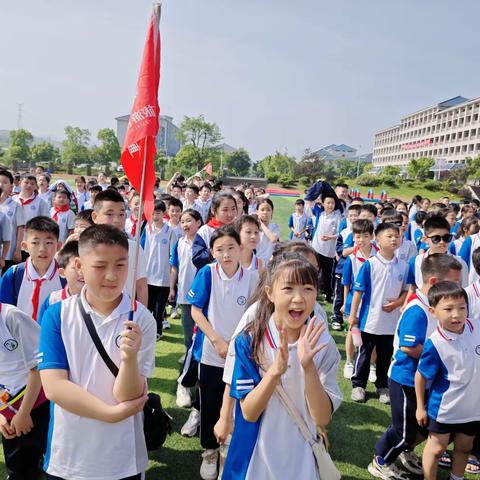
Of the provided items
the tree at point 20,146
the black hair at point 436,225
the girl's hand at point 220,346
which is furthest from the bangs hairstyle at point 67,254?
the tree at point 20,146

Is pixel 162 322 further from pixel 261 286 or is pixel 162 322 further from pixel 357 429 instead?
pixel 261 286

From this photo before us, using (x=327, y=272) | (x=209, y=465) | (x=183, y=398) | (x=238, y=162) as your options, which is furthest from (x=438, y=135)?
(x=209, y=465)

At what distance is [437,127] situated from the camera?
285 feet

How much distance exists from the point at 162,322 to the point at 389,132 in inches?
4617

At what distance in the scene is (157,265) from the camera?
561 centimetres

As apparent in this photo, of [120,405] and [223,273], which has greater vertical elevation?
[223,273]

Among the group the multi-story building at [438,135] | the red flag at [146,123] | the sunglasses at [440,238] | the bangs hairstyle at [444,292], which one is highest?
the multi-story building at [438,135]

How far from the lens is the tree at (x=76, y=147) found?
60.8 m

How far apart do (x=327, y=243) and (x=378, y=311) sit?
3.43 meters

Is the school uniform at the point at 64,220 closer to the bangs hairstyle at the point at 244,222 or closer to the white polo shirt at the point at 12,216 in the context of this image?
the white polo shirt at the point at 12,216

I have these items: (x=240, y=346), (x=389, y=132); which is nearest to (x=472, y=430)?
(x=240, y=346)

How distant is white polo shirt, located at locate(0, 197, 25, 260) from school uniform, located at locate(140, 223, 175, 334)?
7.04 feet

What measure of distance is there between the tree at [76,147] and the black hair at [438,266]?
205ft

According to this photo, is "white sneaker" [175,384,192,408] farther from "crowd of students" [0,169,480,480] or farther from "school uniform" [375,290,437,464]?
"school uniform" [375,290,437,464]
